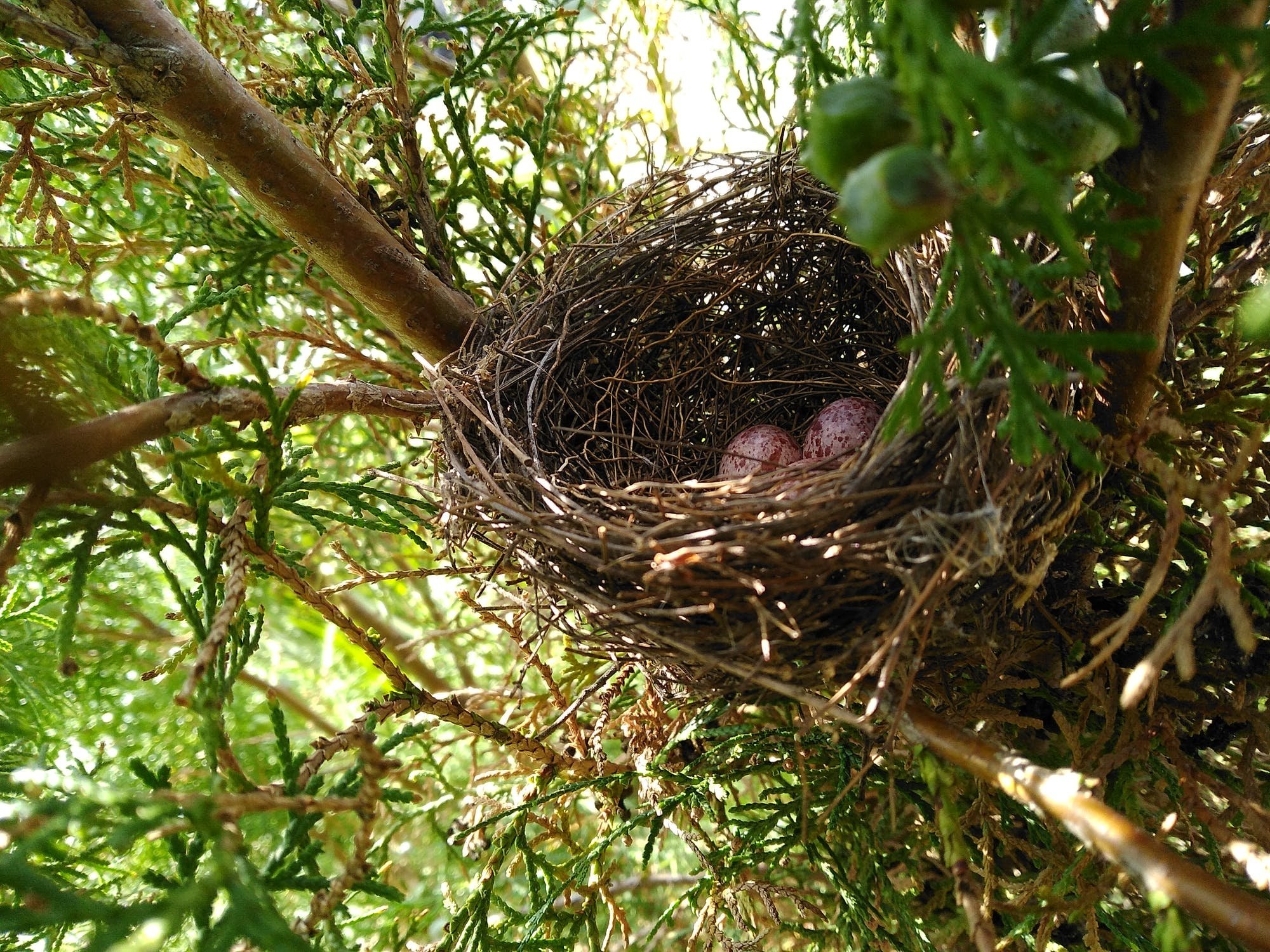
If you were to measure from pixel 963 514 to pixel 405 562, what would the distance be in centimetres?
198

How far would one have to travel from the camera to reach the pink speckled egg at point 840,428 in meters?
1.46

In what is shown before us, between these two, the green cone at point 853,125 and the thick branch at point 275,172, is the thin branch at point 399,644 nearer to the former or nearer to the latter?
the thick branch at point 275,172

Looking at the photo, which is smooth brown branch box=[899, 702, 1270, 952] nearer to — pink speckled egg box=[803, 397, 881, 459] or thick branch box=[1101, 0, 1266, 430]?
thick branch box=[1101, 0, 1266, 430]

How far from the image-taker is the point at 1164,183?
81cm

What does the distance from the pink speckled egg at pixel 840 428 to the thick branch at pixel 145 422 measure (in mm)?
777

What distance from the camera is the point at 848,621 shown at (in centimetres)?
104

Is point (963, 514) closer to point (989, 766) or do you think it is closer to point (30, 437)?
point (989, 766)

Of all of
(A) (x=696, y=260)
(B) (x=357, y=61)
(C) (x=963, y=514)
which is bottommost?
(C) (x=963, y=514)

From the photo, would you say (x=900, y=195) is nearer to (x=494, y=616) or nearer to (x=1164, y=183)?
(x=1164, y=183)

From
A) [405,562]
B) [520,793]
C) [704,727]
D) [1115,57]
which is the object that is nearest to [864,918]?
[704,727]

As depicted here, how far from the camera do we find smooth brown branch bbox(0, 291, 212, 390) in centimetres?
86

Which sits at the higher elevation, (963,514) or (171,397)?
(171,397)

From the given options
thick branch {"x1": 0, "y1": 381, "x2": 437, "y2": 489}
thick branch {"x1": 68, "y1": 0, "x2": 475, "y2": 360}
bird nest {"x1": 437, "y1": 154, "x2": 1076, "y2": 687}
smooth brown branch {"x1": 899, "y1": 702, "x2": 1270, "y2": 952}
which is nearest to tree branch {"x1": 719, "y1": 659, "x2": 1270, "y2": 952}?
smooth brown branch {"x1": 899, "y1": 702, "x2": 1270, "y2": 952}

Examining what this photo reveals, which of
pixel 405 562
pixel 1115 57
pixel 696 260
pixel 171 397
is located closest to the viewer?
pixel 1115 57
